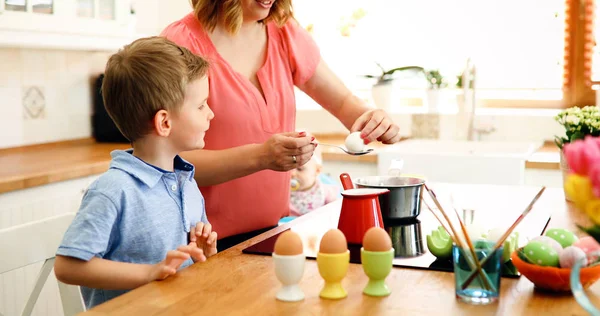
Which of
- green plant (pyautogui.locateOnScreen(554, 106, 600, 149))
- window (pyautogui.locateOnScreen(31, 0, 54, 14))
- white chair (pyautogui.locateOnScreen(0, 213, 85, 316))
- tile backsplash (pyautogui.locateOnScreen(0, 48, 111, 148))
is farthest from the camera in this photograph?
tile backsplash (pyautogui.locateOnScreen(0, 48, 111, 148))

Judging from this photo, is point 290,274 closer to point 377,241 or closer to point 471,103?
point 377,241

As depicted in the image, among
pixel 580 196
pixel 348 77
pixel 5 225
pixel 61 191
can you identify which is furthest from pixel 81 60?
pixel 580 196

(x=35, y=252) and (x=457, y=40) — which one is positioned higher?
(x=457, y=40)

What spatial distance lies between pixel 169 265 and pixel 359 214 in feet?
1.33

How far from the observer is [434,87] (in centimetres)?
409

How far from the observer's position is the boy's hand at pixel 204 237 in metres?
1.53

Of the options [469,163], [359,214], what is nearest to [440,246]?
[359,214]

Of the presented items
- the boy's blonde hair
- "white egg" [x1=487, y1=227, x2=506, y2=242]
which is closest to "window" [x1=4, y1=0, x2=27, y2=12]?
the boy's blonde hair

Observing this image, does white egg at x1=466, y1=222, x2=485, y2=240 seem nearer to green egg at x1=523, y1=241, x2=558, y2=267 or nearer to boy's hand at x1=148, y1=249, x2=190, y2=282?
green egg at x1=523, y1=241, x2=558, y2=267

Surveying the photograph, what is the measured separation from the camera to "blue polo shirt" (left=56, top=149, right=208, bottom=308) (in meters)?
1.34

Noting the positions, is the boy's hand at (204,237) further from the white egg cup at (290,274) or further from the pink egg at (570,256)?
the pink egg at (570,256)

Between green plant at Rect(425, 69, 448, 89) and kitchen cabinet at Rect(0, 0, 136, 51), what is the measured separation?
163 cm

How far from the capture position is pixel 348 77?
4.50m

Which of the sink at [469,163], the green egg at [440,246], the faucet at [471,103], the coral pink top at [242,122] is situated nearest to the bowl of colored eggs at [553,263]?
the green egg at [440,246]
